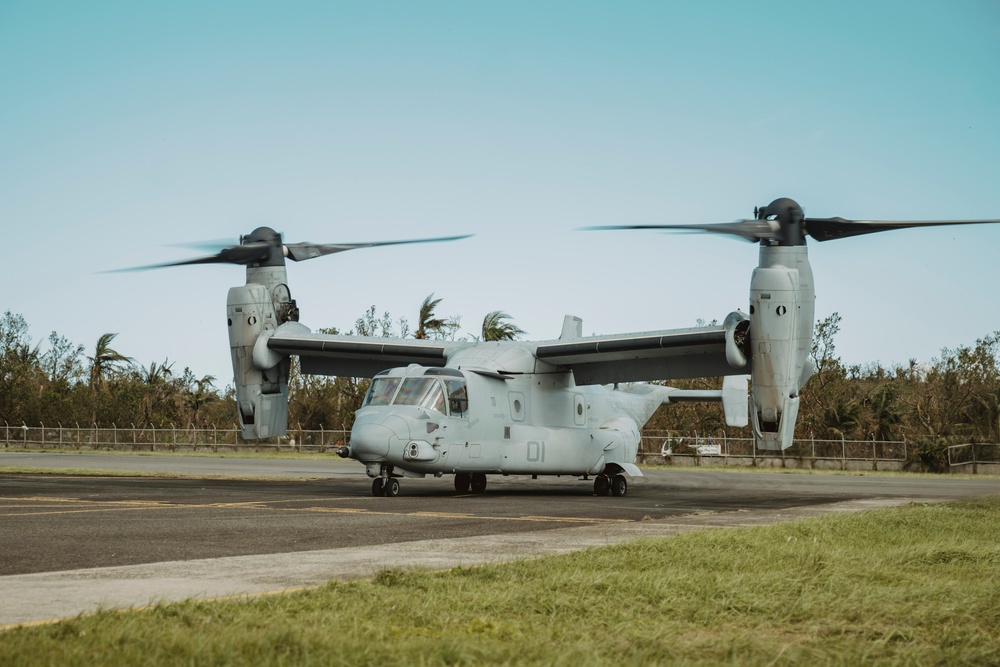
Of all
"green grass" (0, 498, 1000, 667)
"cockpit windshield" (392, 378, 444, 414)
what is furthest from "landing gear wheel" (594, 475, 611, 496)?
"green grass" (0, 498, 1000, 667)

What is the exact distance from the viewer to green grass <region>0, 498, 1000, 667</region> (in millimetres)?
4258

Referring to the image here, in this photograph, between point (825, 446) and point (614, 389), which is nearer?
point (614, 389)

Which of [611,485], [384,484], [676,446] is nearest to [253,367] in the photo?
[384,484]

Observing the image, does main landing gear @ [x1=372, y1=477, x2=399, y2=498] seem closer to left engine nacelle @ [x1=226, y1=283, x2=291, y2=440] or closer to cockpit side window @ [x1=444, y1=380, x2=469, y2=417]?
cockpit side window @ [x1=444, y1=380, x2=469, y2=417]

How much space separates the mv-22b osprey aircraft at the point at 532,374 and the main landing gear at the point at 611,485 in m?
0.04

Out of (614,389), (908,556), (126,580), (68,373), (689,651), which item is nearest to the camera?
(689,651)

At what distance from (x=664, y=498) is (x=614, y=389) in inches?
255

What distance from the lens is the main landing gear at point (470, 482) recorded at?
21406 millimetres

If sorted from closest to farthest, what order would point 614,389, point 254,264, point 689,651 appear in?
point 689,651
point 254,264
point 614,389

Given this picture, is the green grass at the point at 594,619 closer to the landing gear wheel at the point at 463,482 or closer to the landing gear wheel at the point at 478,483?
the landing gear wheel at the point at 463,482

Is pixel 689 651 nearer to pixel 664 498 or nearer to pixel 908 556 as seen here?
pixel 908 556

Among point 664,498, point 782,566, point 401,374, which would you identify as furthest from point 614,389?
point 782,566

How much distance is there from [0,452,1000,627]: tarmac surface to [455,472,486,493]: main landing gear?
0.56m

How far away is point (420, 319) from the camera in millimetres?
53125
